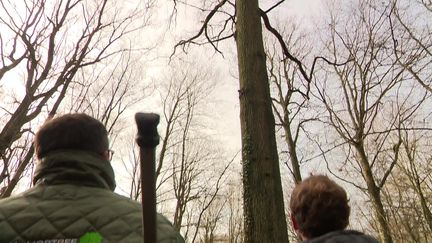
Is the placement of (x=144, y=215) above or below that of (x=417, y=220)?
below

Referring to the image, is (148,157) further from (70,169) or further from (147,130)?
(70,169)

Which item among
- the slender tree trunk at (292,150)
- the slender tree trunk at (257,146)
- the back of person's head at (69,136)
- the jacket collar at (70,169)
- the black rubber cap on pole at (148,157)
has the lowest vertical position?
the black rubber cap on pole at (148,157)

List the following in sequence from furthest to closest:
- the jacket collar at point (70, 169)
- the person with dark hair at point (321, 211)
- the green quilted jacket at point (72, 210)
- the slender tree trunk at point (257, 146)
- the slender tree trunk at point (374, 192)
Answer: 1. the slender tree trunk at point (374, 192)
2. the slender tree trunk at point (257, 146)
3. the person with dark hair at point (321, 211)
4. the jacket collar at point (70, 169)
5. the green quilted jacket at point (72, 210)

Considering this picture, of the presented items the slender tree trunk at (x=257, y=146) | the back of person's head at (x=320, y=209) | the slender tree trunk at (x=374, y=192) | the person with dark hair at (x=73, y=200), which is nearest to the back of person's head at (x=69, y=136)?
the person with dark hair at (x=73, y=200)

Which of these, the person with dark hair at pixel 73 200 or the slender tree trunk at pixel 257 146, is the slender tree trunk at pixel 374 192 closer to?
the slender tree trunk at pixel 257 146

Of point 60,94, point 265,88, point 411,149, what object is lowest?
point 265,88

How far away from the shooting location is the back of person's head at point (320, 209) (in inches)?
90.9

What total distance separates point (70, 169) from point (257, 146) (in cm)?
307

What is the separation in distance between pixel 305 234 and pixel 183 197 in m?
21.4

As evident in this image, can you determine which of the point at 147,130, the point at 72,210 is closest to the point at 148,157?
the point at 147,130

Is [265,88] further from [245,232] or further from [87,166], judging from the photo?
[87,166]

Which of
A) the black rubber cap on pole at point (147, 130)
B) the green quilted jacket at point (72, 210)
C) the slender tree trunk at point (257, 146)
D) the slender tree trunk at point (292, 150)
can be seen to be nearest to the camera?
the black rubber cap on pole at point (147, 130)

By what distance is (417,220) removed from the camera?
2484 cm

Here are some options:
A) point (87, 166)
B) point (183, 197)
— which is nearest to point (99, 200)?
point (87, 166)
